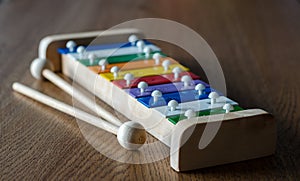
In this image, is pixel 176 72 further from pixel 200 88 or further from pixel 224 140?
pixel 224 140

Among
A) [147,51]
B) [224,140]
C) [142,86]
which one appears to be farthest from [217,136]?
[147,51]

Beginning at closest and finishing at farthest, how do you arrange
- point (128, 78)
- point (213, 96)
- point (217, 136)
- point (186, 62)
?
1. point (217, 136)
2. point (213, 96)
3. point (128, 78)
4. point (186, 62)

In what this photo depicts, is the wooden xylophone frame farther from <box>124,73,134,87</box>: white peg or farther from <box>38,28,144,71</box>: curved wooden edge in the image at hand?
<box>38,28,144,71</box>: curved wooden edge

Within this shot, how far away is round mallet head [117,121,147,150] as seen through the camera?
0.89 m

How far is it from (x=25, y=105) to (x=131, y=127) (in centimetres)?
30

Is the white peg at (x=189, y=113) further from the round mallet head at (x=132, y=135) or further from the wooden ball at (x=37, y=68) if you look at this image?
the wooden ball at (x=37, y=68)

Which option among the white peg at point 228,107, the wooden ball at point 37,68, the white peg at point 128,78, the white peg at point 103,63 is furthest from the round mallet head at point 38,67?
the white peg at point 228,107

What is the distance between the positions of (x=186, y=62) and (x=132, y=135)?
0.49 metres

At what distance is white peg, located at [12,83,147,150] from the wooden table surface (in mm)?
15

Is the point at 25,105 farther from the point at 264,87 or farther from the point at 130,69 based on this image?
the point at 264,87

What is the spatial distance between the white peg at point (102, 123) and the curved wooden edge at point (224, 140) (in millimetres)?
67

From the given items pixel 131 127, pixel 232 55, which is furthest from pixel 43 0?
pixel 131 127

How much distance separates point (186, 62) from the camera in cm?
136

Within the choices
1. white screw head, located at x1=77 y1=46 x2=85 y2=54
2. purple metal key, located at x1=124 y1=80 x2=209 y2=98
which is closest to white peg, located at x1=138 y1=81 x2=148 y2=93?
purple metal key, located at x1=124 y1=80 x2=209 y2=98
